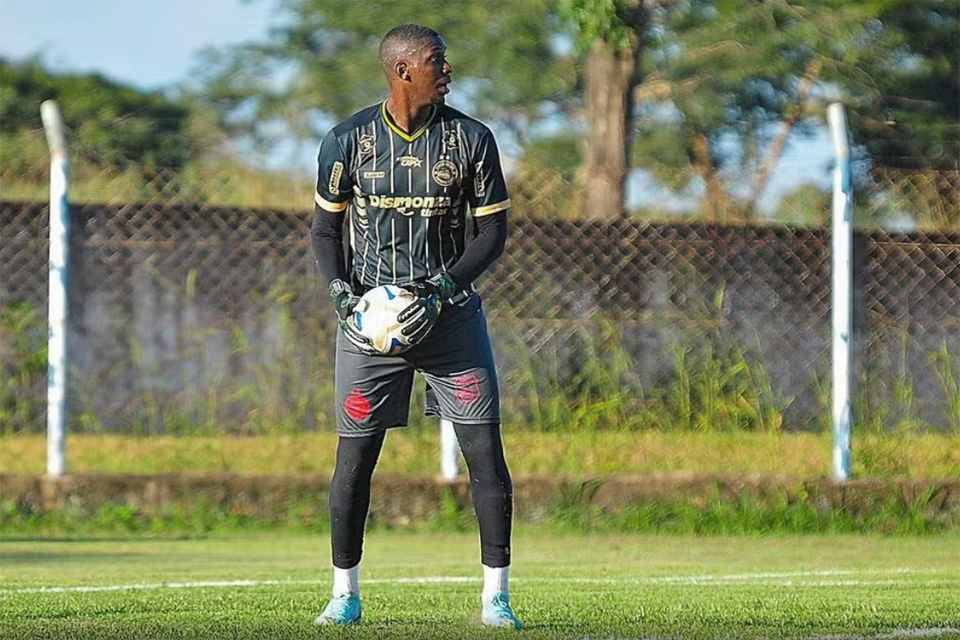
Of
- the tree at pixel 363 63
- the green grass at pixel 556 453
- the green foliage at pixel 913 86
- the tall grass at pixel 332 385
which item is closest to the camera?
the green grass at pixel 556 453

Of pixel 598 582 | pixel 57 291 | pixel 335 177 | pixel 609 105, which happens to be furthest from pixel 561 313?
pixel 609 105

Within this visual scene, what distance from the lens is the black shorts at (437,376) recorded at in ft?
20.1

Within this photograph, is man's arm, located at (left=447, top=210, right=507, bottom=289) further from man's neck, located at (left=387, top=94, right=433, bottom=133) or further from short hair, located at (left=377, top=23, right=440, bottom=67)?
short hair, located at (left=377, top=23, right=440, bottom=67)

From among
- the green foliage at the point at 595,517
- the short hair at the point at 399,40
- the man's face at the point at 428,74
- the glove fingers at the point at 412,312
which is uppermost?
the short hair at the point at 399,40

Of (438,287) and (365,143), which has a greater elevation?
(365,143)

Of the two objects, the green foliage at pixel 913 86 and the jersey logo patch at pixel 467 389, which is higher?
the green foliage at pixel 913 86

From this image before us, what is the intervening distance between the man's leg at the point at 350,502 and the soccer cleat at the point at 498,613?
46 centimetres

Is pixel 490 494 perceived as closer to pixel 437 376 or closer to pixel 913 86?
pixel 437 376

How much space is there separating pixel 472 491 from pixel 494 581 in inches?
12.2

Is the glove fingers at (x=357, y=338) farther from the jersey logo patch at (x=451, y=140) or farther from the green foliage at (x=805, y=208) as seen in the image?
the green foliage at (x=805, y=208)

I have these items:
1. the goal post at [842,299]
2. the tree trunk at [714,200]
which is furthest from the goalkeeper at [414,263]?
the tree trunk at [714,200]

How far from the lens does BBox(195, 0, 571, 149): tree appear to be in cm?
2995

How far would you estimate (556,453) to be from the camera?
1137 centimetres

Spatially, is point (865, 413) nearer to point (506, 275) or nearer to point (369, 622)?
point (506, 275)
